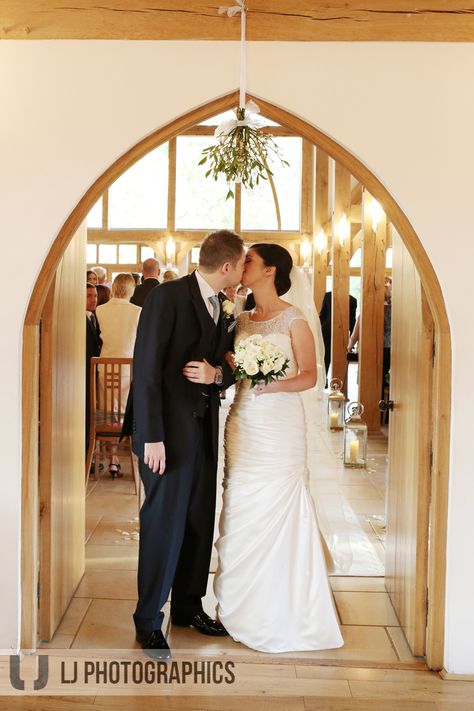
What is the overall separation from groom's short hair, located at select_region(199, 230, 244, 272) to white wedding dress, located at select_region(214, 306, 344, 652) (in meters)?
0.41

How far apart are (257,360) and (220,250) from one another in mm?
528

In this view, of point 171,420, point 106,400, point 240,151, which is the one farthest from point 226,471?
point 106,400

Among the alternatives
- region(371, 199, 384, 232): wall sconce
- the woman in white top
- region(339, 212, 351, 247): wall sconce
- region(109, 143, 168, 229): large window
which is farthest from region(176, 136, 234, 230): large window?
the woman in white top

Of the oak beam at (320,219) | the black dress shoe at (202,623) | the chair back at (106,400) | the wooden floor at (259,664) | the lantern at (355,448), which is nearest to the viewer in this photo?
the wooden floor at (259,664)

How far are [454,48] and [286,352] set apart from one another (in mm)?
1501

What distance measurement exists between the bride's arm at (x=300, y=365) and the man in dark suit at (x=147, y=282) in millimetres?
4217

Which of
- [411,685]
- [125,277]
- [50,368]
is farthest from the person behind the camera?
[125,277]

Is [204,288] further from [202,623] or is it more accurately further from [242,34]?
[202,623]

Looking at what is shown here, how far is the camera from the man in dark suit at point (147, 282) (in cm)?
784

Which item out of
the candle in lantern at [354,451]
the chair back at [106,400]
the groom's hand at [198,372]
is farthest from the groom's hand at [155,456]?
the candle in lantern at [354,451]

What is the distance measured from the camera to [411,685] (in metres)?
3.27

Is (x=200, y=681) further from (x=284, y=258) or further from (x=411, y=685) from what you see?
(x=284, y=258)

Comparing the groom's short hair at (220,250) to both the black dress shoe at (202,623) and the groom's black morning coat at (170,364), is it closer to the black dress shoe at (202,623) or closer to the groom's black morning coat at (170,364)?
the groom's black morning coat at (170,364)

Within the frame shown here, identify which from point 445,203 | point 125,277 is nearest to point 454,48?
point 445,203
